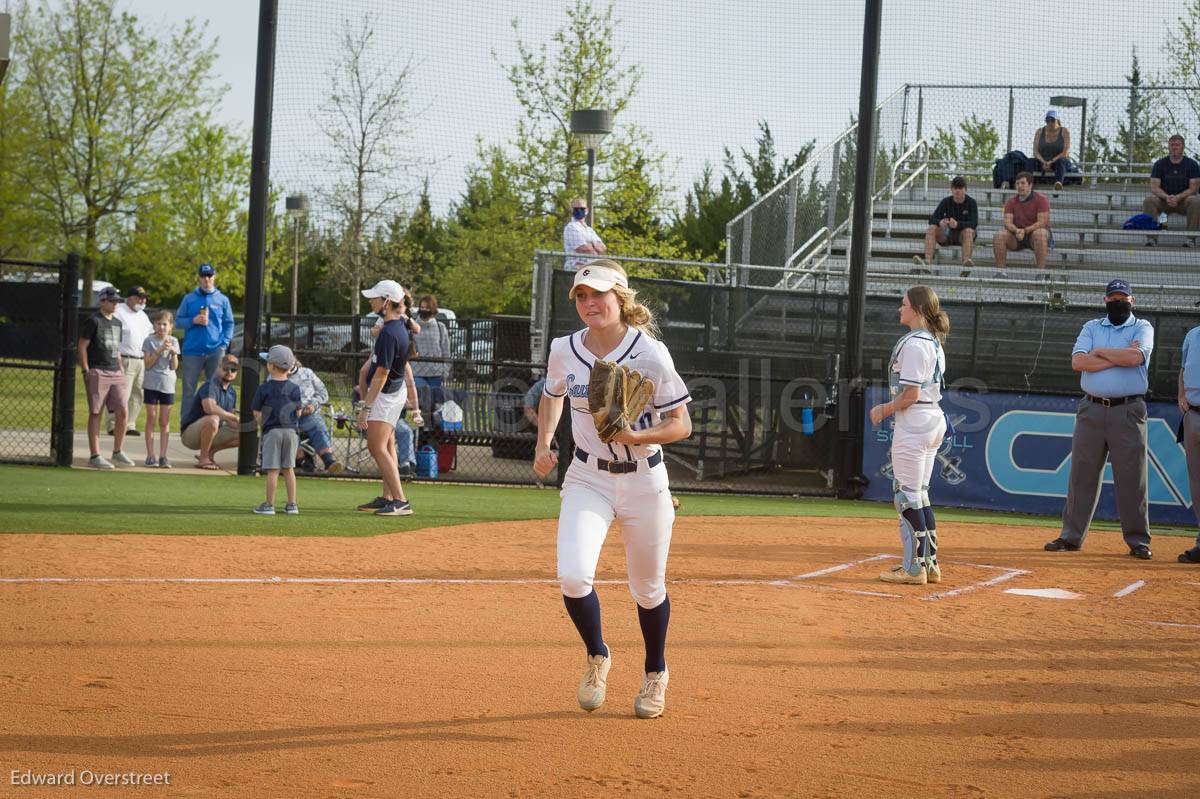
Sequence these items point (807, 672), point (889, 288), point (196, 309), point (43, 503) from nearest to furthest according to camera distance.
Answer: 1. point (807, 672)
2. point (43, 503)
3. point (196, 309)
4. point (889, 288)

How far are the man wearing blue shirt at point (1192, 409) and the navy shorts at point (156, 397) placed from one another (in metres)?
10.9

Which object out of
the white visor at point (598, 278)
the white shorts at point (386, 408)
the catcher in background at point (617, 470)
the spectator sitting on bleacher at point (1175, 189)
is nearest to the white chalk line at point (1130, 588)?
the catcher in background at point (617, 470)

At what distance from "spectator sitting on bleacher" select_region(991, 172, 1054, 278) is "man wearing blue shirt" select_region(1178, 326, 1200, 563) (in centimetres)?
889

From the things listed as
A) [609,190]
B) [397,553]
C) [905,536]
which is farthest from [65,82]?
[905,536]

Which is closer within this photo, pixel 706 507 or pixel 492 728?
pixel 492 728

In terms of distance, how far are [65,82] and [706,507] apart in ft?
84.8

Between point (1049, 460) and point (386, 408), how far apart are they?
7.86 metres

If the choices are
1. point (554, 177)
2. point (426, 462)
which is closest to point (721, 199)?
point (554, 177)

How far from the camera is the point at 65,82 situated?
32750 millimetres

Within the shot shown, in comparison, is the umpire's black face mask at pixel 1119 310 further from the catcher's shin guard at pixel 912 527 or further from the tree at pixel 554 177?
the tree at pixel 554 177

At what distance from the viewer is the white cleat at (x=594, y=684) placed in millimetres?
5285

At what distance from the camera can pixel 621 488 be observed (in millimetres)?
5332

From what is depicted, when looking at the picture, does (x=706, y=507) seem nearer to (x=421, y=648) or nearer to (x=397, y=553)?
(x=397, y=553)

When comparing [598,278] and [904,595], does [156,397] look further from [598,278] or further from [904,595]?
[598,278]
